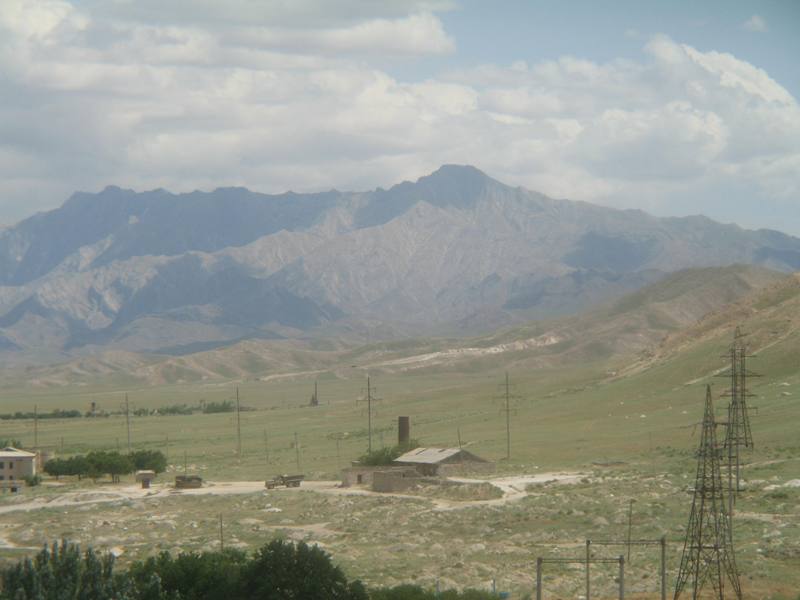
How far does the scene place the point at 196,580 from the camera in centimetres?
4453

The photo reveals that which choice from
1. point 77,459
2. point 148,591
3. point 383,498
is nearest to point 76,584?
point 148,591

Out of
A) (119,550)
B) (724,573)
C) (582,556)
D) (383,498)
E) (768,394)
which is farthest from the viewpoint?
(768,394)

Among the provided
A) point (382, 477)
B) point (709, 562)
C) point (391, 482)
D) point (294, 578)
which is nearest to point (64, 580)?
point (294, 578)

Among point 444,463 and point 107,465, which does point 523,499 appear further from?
point 107,465

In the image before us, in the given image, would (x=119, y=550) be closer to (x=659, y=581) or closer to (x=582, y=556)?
(x=582, y=556)

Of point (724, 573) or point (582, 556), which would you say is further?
point (582, 556)

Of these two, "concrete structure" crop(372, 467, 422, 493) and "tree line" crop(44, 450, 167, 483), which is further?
"tree line" crop(44, 450, 167, 483)

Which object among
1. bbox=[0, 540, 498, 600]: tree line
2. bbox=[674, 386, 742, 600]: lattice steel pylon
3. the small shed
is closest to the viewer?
bbox=[0, 540, 498, 600]: tree line

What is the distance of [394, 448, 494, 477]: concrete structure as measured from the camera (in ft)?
278

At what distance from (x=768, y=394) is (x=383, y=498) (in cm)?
5468

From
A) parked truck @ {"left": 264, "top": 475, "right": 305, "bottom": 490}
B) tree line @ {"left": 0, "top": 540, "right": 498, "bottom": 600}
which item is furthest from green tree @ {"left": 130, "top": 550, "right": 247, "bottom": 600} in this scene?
parked truck @ {"left": 264, "top": 475, "right": 305, "bottom": 490}

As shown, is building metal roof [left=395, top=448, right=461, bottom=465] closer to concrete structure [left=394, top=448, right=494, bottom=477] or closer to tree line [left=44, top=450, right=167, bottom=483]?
concrete structure [left=394, top=448, right=494, bottom=477]

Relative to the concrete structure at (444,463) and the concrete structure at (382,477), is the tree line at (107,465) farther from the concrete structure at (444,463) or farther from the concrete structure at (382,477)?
the concrete structure at (444,463)

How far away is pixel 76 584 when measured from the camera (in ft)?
131
